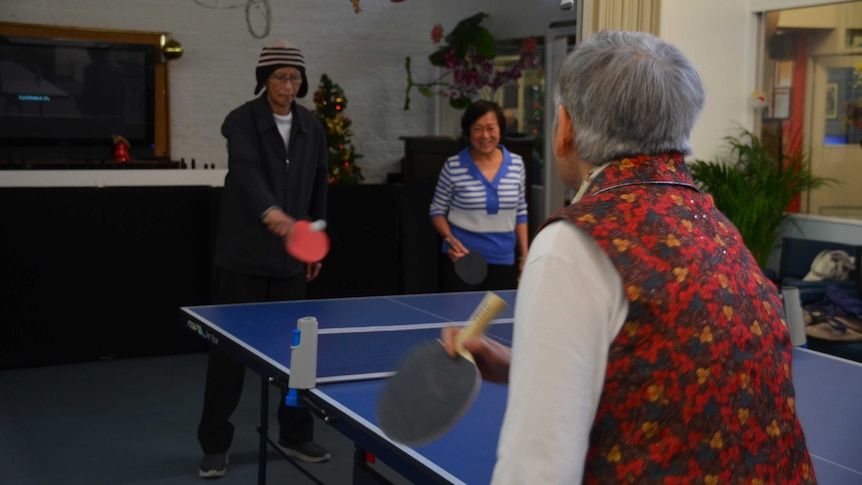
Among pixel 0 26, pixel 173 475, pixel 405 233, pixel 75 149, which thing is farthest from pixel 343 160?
pixel 173 475

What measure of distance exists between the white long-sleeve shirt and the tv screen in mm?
7179

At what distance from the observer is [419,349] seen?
61.5 inches

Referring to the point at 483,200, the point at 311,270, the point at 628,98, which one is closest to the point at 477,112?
the point at 483,200

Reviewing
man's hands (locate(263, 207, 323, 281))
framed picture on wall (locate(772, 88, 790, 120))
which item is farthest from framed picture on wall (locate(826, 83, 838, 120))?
man's hands (locate(263, 207, 323, 281))

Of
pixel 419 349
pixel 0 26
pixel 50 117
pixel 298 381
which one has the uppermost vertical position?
pixel 0 26

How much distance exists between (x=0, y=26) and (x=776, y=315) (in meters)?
7.40

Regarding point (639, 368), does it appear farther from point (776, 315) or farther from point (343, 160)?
point (343, 160)

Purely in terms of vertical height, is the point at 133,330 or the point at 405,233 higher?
the point at 405,233

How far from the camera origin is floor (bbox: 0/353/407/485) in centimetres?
424

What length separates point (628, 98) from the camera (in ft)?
4.34

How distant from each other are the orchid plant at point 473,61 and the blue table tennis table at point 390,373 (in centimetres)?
441

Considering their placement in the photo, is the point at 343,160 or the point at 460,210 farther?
the point at 343,160

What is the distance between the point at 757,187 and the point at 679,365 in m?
4.73

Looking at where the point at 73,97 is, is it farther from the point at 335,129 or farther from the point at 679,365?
the point at 679,365
